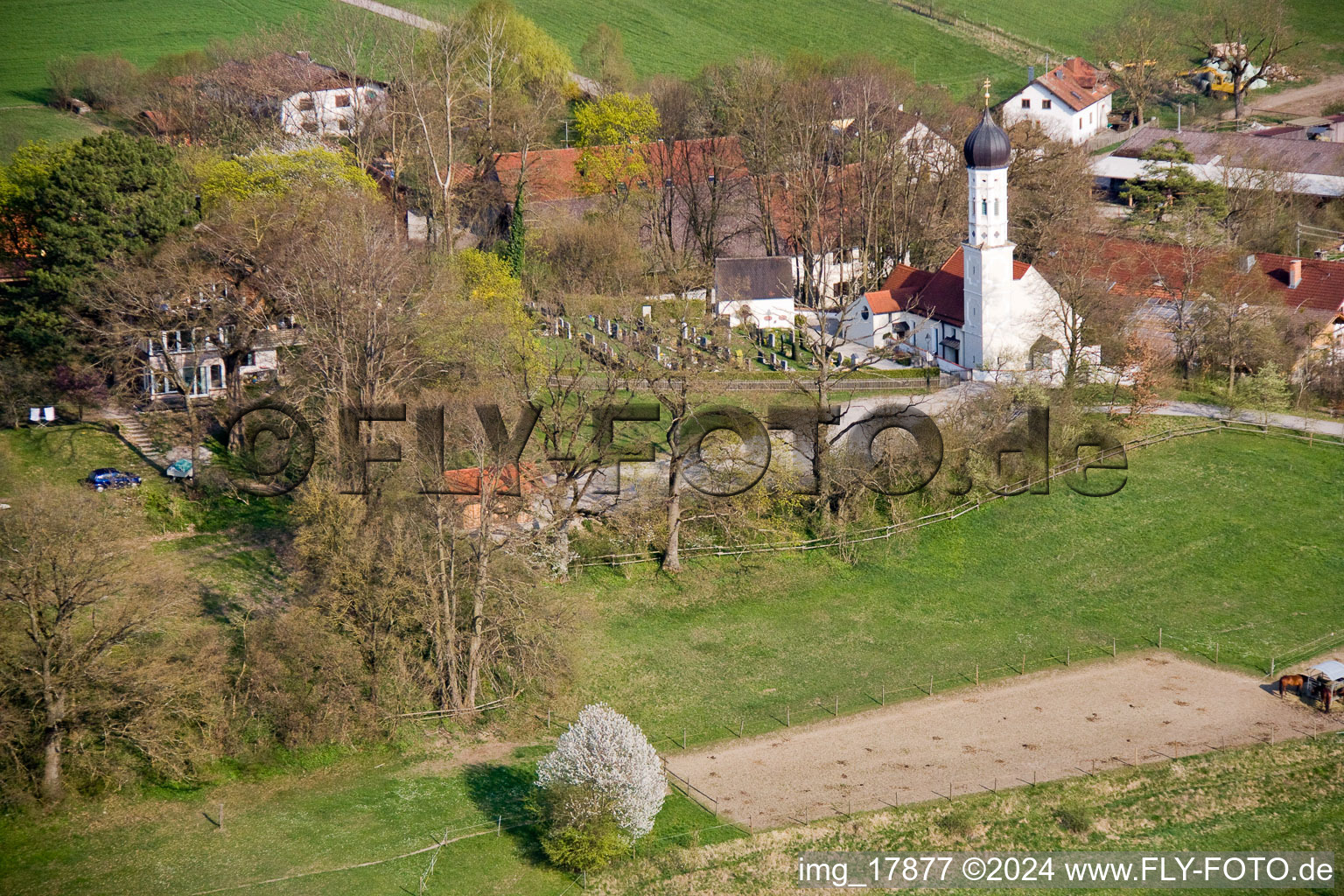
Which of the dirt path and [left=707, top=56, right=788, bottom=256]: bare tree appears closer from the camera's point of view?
[left=707, top=56, right=788, bottom=256]: bare tree

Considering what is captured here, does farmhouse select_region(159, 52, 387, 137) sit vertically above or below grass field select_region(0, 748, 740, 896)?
above

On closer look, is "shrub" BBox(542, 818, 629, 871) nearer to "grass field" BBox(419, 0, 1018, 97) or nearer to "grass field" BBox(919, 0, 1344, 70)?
"grass field" BBox(419, 0, 1018, 97)

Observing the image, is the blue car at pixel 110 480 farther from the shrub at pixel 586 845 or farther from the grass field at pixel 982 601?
the shrub at pixel 586 845

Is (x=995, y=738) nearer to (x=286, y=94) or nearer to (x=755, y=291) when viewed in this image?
(x=755, y=291)

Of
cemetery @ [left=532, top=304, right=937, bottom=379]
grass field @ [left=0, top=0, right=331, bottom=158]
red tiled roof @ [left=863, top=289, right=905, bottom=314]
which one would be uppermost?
grass field @ [left=0, top=0, right=331, bottom=158]

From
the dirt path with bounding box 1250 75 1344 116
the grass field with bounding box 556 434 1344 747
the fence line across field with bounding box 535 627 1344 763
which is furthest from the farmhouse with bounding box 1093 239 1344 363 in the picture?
the dirt path with bounding box 1250 75 1344 116

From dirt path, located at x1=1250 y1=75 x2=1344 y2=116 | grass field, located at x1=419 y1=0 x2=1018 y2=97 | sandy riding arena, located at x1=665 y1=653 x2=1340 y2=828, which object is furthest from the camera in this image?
grass field, located at x1=419 y1=0 x2=1018 y2=97

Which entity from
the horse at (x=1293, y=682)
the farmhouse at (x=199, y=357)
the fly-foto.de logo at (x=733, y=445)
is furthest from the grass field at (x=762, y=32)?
the horse at (x=1293, y=682)

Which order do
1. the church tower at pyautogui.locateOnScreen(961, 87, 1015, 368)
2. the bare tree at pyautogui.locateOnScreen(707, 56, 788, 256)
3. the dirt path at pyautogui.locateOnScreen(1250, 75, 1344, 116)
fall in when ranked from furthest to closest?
the dirt path at pyautogui.locateOnScreen(1250, 75, 1344, 116) < the bare tree at pyautogui.locateOnScreen(707, 56, 788, 256) < the church tower at pyautogui.locateOnScreen(961, 87, 1015, 368)
